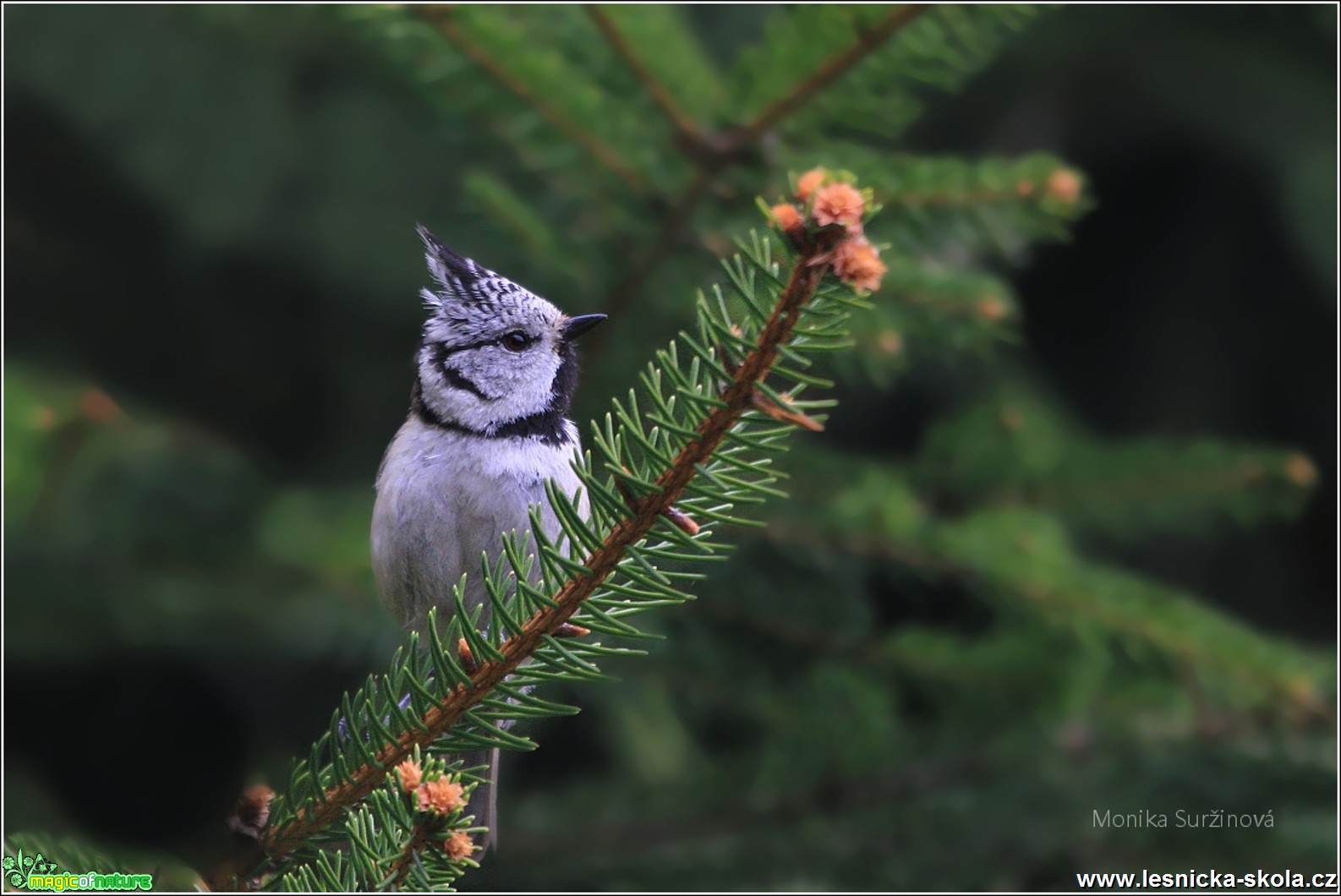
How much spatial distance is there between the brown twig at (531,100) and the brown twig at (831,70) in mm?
204

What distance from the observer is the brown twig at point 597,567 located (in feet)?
3.95

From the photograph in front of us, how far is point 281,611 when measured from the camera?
9.62ft

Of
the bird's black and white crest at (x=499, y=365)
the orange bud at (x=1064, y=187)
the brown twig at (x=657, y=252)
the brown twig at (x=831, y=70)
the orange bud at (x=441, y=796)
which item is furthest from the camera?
the bird's black and white crest at (x=499, y=365)

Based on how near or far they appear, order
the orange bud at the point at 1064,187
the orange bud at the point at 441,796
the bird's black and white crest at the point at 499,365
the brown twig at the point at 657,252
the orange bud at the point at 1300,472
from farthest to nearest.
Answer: the orange bud at the point at 1300,472 < the bird's black and white crest at the point at 499,365 < the brown twig at the point at 657,252 < the orange bud at the point at 1064,187 < the orange bud at the point at 441,796

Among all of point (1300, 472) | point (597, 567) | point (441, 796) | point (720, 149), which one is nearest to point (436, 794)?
point (441, 796)

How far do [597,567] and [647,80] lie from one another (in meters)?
1.04

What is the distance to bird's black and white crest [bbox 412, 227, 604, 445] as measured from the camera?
236cm

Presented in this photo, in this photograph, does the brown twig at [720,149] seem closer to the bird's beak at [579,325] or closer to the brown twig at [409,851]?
the bird's beak at [579,325]

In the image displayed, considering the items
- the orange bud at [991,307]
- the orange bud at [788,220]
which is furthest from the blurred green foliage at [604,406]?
the orange bud at [788,220]

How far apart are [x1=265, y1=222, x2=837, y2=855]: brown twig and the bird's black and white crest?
3.21ft

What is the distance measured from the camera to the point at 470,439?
2354mm

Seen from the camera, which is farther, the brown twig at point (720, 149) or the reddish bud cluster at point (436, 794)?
the brown twig at point (720, 149)

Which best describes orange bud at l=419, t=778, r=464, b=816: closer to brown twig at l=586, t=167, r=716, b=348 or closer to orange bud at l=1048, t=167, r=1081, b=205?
brown twig at l=586, t=167, r=716, b=348

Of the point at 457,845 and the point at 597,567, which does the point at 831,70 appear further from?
the point at 457,845
